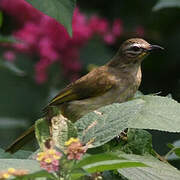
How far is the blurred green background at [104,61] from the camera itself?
20.7 feet

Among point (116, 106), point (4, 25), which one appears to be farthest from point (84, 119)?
point (4, 25)

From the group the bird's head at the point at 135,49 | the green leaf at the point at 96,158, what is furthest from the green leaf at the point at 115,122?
the bird's head at the point at 135,49

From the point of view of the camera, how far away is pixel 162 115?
85.2 inches

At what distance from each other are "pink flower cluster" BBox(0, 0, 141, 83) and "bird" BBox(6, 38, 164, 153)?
1521mm

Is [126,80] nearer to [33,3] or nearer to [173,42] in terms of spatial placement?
[33,3]

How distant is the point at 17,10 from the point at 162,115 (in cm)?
450

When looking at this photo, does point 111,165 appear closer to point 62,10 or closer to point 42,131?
point 42,131

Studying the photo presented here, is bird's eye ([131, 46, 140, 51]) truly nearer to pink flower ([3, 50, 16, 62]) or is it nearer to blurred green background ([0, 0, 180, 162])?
blurred green background ([0, 0, 180, 162])

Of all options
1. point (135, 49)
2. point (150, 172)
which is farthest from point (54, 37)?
point (150, 172)

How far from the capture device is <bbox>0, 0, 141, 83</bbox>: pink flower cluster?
5914 mm

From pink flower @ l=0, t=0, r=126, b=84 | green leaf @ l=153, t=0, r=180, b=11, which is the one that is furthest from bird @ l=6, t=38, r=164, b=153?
pink flower @ l=0, t=0, r=126, b=84

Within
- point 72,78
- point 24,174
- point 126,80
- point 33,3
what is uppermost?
point 33,3

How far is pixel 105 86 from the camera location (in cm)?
403

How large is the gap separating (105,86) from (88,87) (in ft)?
0.49
